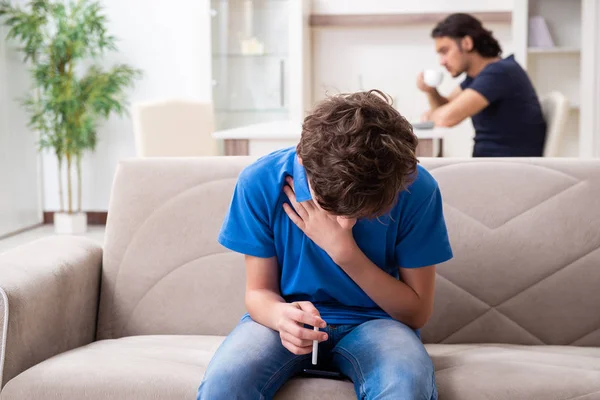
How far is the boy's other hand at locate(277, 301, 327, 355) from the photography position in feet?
4.45

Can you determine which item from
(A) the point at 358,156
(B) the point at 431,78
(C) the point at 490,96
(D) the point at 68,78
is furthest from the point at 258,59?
(A) the point at 358,156

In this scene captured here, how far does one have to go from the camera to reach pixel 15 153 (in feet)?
18.6

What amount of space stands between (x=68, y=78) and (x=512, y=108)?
315cm

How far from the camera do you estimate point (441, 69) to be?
5578 millimetres

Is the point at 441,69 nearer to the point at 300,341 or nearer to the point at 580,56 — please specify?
the point at 580,56

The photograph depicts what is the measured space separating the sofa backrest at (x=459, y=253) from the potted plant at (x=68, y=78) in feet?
11.8

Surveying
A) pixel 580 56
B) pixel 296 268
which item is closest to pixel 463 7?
pixel 580 56

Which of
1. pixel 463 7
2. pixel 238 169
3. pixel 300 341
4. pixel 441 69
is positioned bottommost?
pixel 300 341

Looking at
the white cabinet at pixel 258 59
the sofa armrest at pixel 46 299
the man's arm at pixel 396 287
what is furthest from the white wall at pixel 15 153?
the man's arm at pixel 396 287

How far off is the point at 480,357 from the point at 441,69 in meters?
→ 4.17

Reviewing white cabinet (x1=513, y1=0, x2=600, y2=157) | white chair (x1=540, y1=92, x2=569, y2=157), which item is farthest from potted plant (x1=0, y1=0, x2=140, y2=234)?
white chair (x1=540, y1=92, x2=569, y2=157)

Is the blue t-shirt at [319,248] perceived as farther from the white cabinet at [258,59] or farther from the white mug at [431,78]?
the white cabinet at [258,59]

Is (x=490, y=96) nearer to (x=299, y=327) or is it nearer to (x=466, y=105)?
Result: (x=466, y=105)

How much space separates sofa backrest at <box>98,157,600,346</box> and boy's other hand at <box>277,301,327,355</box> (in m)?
0.50
